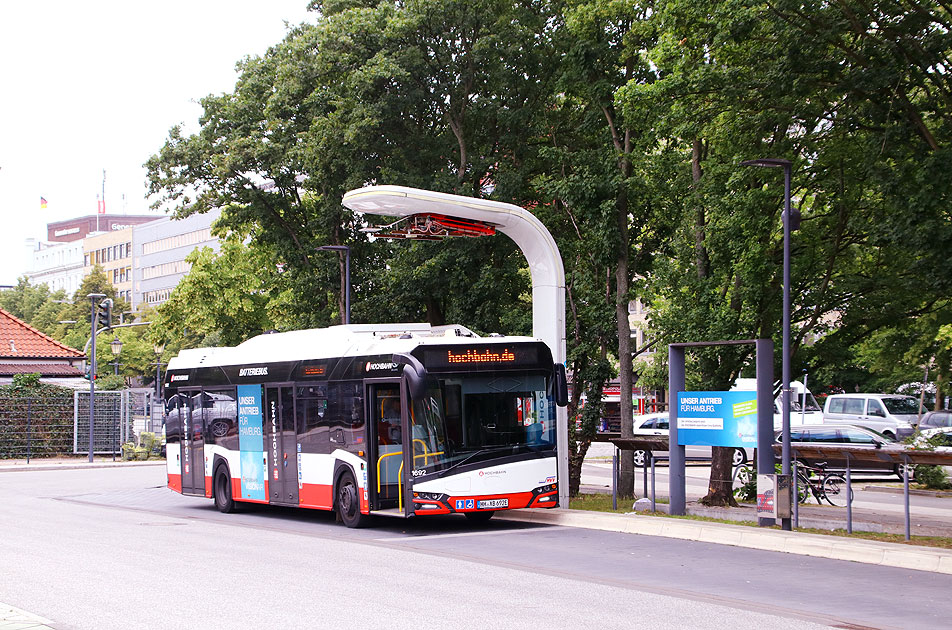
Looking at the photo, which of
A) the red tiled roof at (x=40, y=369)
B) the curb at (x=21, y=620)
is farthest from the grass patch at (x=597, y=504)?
the red tiled roof at (x=40, y=369)

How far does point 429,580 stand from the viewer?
12852 millimetres

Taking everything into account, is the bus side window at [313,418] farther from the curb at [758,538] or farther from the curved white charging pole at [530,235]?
the curb at [758,538]

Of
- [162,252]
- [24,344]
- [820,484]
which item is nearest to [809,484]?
[820,484]

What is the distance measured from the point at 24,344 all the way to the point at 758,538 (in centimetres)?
3954

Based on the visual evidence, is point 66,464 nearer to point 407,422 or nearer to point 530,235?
point 530,235

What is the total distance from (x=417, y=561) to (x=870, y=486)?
21.0 metres

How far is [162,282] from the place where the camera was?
446 ft

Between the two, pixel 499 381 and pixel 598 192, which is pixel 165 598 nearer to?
pixel 499 381

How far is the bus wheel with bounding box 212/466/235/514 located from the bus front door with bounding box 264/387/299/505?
6.82 feet

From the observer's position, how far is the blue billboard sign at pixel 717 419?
18953 mm

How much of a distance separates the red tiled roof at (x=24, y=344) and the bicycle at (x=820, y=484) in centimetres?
3432

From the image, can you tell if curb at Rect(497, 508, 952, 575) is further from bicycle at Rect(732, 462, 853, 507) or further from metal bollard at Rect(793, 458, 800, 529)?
bicycle at Rect(732, 462, 853, 507)

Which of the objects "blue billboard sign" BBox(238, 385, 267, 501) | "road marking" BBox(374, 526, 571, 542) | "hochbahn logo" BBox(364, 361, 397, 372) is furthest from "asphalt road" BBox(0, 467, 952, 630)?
"hochbahn logo" BBox(364, 361, 397, 372)

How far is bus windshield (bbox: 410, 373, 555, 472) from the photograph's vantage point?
18.3 metres
